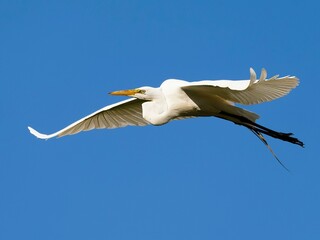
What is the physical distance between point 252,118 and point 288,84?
4.32 ft

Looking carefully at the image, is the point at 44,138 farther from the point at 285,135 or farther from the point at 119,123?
the point at 285,135

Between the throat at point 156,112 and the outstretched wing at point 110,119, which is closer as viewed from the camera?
the throat at point 156,112

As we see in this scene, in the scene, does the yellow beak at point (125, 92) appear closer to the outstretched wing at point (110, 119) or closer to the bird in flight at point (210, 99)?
the bird in flight at point (210, 99)

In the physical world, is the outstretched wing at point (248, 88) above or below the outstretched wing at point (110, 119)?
below

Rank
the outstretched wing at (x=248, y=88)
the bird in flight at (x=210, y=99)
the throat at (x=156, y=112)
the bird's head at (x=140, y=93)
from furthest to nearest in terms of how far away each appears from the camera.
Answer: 1. the bird's head at (x=140, y=93)
2. the throat at (x=156, y=112)
3. the bird in flight at (x=210, y=99)
4. the outstretched wing at (x=248, y=88)

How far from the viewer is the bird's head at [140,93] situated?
515 inches

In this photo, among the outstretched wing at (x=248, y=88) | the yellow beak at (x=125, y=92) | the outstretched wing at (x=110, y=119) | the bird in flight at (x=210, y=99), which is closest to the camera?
the outstretched wing at (x=248, y=88)

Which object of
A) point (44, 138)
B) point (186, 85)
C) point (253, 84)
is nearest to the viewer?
point (253, 84)

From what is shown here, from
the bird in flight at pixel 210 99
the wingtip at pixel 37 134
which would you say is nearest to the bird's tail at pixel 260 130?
the bird in flight at pixel 210 99

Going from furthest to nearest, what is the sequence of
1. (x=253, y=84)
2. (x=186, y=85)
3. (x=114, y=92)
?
(x=114, y=92) < (x=186, y=85) < (x=253, y=84)

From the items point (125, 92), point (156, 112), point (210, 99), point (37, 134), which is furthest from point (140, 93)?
point (37, 134)

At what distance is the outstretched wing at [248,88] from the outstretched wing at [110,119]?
2221 millimetres

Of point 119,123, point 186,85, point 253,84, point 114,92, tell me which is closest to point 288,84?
point 253,84

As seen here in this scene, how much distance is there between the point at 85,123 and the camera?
49.0 ft
